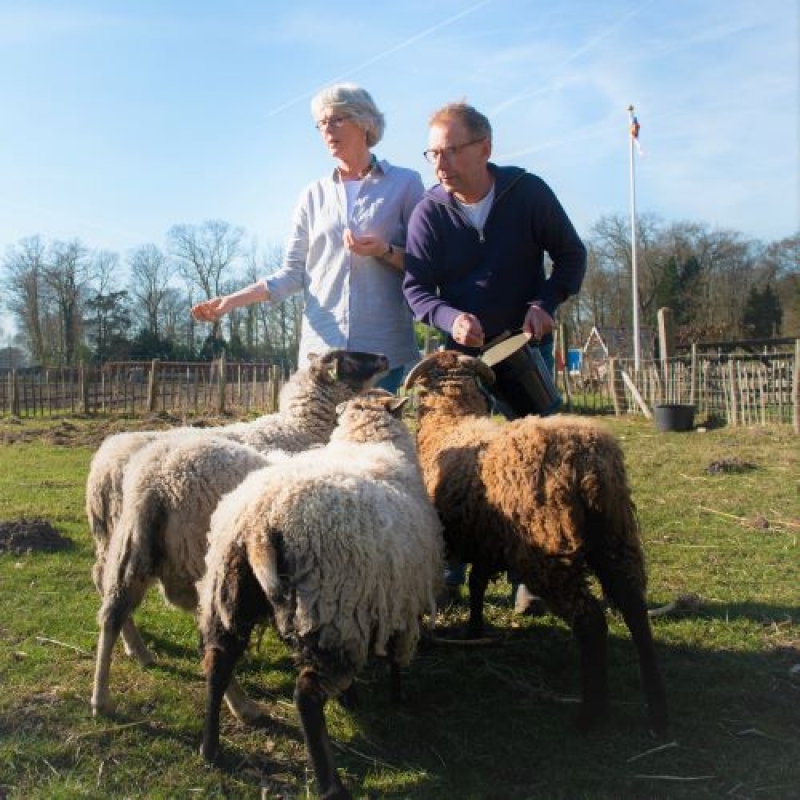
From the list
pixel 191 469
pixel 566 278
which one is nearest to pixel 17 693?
pixel 191 469

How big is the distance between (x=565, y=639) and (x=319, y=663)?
6.85ft

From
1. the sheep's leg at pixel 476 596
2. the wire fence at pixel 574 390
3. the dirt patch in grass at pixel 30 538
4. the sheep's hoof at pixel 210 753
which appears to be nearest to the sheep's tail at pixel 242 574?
the sheep's hoof at pixel 210 753

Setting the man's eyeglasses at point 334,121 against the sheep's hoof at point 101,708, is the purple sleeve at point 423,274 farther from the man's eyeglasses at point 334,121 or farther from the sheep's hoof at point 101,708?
the sheep's hoof at point 101,708

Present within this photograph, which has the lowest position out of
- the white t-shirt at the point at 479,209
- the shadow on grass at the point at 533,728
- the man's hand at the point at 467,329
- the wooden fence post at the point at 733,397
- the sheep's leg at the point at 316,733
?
the shadow on grass at the point at 533,728

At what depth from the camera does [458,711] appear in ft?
11.7

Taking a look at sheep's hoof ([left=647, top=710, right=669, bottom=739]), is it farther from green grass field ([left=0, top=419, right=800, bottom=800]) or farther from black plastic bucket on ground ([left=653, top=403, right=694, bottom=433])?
black plastic bucket on ground ([left=653, top=403, right=694, bottom=433])

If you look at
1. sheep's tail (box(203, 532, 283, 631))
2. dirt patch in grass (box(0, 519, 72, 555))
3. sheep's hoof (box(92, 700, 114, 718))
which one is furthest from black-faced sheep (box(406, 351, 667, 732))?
dirt patch in grass (box(0, 519, 72, 555))

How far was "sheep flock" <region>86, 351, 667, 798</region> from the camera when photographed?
2834 mm

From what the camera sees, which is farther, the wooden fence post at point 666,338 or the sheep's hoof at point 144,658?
the wooden fence post at point 666,338

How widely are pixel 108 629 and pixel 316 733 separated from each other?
139 cm

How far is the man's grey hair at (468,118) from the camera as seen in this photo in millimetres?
4152

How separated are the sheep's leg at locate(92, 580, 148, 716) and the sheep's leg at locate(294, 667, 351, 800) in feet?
4.06

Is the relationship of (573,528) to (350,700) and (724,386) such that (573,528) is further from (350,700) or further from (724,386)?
(724,386)

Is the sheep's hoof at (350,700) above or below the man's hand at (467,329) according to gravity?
below
